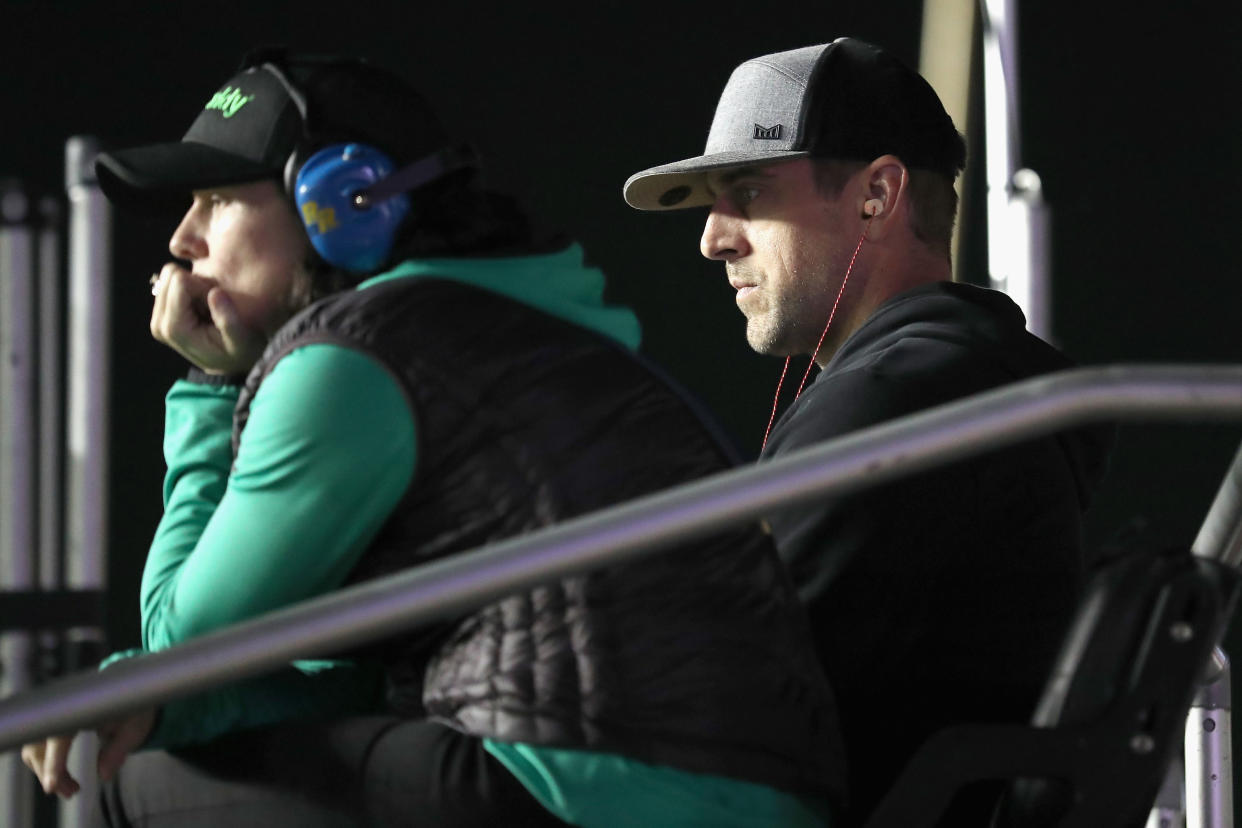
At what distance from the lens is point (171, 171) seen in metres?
1.20

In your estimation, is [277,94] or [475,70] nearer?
[277,94]

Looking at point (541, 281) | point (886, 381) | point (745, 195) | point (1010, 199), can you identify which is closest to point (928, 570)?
point (886, 381)

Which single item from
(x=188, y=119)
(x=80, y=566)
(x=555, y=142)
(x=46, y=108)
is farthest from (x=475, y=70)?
(x=80, y=566)

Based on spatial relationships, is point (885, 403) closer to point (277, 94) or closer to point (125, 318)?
point (277, 94)

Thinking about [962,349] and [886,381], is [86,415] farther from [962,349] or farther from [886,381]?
[962,349]

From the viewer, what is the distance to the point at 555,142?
3.69 m

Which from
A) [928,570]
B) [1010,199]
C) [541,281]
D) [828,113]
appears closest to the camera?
[541,281]

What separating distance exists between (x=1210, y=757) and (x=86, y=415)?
1202 mm

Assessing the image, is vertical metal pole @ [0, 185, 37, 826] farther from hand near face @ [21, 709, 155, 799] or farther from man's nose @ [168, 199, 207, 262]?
man's nose @ [168, 199, 207, 262]

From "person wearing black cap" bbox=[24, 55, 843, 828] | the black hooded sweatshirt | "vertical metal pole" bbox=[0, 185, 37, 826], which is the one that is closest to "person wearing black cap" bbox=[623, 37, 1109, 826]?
the black hooded sweatshirt

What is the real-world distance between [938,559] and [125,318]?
241 centimetres

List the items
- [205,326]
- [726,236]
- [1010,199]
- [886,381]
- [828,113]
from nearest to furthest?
[205,326] → [886,381] → [828,113] → [726,236] → [1010,199]

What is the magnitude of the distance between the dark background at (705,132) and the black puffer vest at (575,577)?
8.21 ft

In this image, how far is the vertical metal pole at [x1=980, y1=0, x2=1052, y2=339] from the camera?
2422mm
